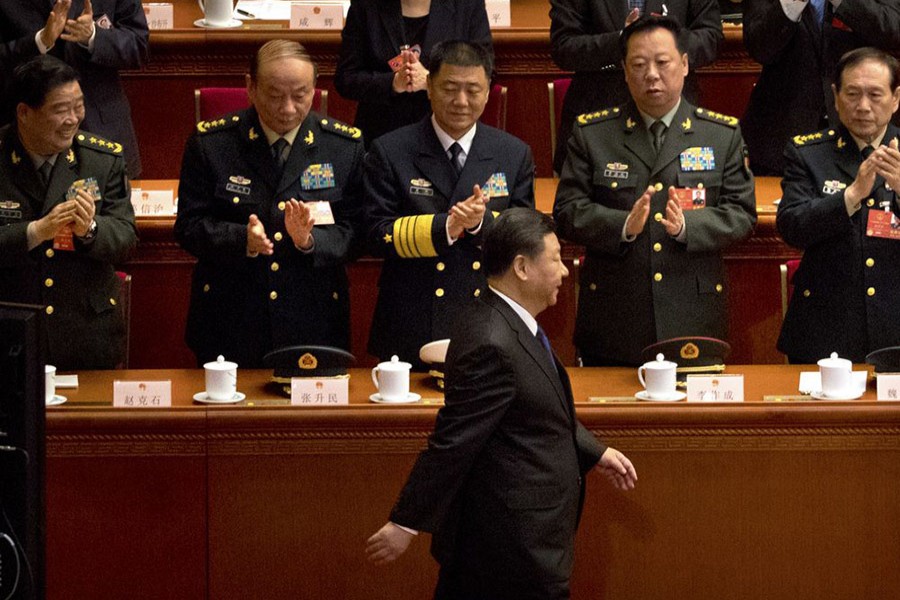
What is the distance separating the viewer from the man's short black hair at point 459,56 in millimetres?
4074

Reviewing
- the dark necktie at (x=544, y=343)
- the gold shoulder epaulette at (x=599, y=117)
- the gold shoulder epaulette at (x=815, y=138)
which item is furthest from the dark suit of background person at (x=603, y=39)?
the dark necktie at (x=544, y=343)

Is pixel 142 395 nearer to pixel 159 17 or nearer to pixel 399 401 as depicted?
pixel 399 401

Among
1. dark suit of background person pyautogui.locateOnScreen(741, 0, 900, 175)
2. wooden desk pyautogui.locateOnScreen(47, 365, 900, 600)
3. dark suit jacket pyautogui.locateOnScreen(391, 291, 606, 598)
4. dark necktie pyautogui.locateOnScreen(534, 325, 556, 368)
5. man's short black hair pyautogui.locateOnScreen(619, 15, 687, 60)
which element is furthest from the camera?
dark suit of background person pyautogui.locateOnScreen(741, 0, 900, 175)

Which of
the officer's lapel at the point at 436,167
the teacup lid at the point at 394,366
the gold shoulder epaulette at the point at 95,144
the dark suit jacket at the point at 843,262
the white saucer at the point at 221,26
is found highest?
the white saucer at the point at 221,26

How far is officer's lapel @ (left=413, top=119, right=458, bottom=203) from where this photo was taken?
416 cm

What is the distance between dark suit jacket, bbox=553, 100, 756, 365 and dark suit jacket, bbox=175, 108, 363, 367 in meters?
0.62

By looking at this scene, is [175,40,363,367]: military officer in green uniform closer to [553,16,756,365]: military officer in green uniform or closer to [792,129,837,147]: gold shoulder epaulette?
[553,16,756,365]: military officer in green uniform

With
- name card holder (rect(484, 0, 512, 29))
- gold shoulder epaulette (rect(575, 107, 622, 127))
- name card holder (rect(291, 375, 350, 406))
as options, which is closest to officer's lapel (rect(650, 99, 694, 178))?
gold shoulder epaulette (rect(575, 107, 622, 127))

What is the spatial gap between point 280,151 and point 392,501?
109cm

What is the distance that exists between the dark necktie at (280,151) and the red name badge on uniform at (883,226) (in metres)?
1.57

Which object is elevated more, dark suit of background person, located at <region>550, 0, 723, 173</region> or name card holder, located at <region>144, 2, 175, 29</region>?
name card holder, located at <region>144, 2, 175, 29</region>

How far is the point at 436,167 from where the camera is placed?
4.16 meters

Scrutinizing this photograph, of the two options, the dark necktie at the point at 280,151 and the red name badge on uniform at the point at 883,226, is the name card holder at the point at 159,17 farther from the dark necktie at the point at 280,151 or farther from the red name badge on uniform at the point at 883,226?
the red name badge on uniform at the point at 883,226

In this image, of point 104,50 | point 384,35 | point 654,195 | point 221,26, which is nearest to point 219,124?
point 384,35
